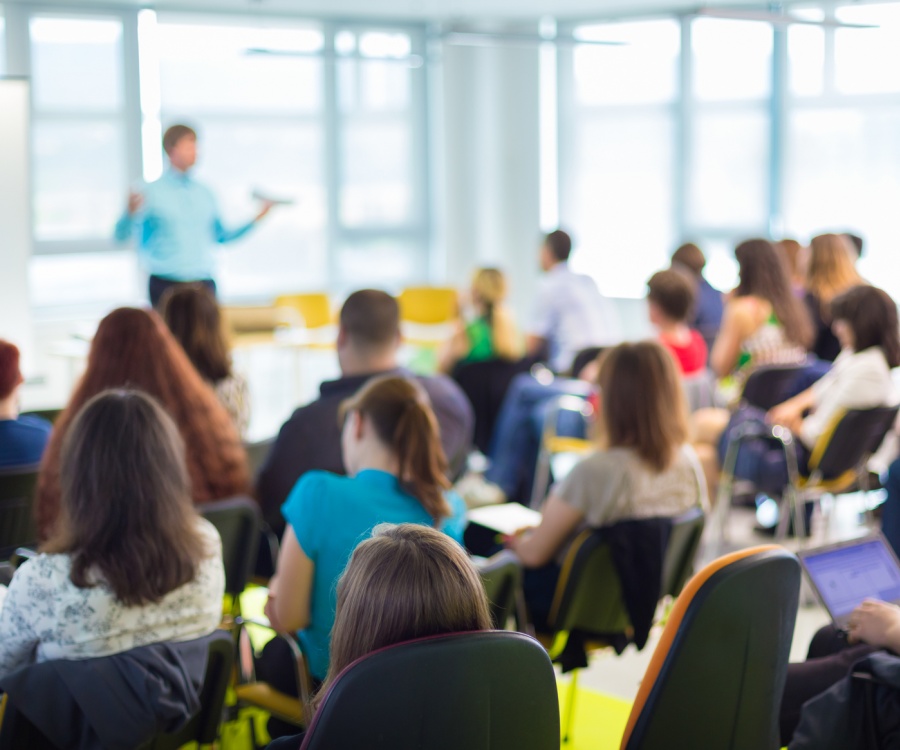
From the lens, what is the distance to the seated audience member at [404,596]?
1.43 m

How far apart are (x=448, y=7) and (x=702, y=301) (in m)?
4.14

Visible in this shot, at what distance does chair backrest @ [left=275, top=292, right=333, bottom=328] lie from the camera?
873 cm

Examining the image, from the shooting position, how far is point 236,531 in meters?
2.91

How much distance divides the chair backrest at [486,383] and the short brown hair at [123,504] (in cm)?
377

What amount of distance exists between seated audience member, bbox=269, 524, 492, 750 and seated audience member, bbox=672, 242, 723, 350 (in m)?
5.04

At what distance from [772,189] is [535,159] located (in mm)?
2290

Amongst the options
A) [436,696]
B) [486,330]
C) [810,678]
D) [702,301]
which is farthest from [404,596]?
[702,301]

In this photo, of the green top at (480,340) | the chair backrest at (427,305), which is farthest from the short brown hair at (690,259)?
the chair backrest at (427,305)

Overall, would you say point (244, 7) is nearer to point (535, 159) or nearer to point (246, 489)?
point (535, 159)

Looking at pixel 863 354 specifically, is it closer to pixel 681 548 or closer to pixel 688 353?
pixel 688 353

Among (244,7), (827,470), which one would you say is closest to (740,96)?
(244,7)

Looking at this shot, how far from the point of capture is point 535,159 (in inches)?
406

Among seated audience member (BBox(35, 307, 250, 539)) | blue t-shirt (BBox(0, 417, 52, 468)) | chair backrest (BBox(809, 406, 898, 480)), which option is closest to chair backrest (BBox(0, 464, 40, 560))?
blue t-shirt (BBox(0, 417, 52, 468))

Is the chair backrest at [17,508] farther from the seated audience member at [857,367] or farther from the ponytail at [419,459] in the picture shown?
the seated audience member at [857,367]
